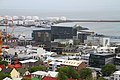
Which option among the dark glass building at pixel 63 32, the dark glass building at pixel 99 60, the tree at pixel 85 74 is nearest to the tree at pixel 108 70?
the tree at pixel 85 74

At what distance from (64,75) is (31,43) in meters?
5.69

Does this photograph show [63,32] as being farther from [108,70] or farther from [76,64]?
[108,70]

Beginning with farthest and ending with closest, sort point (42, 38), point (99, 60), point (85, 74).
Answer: point (42, 38) < point (99, 60) < point (85, 74)

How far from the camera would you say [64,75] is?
4910mm

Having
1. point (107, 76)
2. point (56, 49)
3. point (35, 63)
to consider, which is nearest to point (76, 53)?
point (56, 49)

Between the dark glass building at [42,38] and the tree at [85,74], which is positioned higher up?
the tree at [85,74]

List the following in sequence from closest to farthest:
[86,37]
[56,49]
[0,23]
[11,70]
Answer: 1. [11,70]
2. [56,49]
3. [86,37]
4. [0,23]

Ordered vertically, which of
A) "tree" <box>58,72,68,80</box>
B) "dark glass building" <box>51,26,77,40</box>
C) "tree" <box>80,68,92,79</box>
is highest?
"tree" <box>58,72,68,80</box>

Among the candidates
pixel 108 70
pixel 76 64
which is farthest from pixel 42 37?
pixel 108 70

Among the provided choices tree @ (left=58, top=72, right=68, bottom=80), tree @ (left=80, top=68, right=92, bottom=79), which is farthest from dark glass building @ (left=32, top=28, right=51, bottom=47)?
tree @ (left=58, top=72, right=68, bottom=80)

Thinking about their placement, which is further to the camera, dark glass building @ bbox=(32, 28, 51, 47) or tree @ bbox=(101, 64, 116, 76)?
dark glass building @ bbox=(32, 28, 51, 47)

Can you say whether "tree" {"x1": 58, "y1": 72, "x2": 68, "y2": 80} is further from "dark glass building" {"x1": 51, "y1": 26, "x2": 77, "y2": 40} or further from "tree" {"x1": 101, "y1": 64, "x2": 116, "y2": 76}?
"dark glass building" {"x1": 51, "y1": 26, "x2": 77, "y2": 40}

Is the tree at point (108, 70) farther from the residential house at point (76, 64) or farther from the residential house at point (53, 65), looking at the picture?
the residential house at point (53, 65)

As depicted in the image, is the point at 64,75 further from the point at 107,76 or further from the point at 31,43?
the point at 31,43
